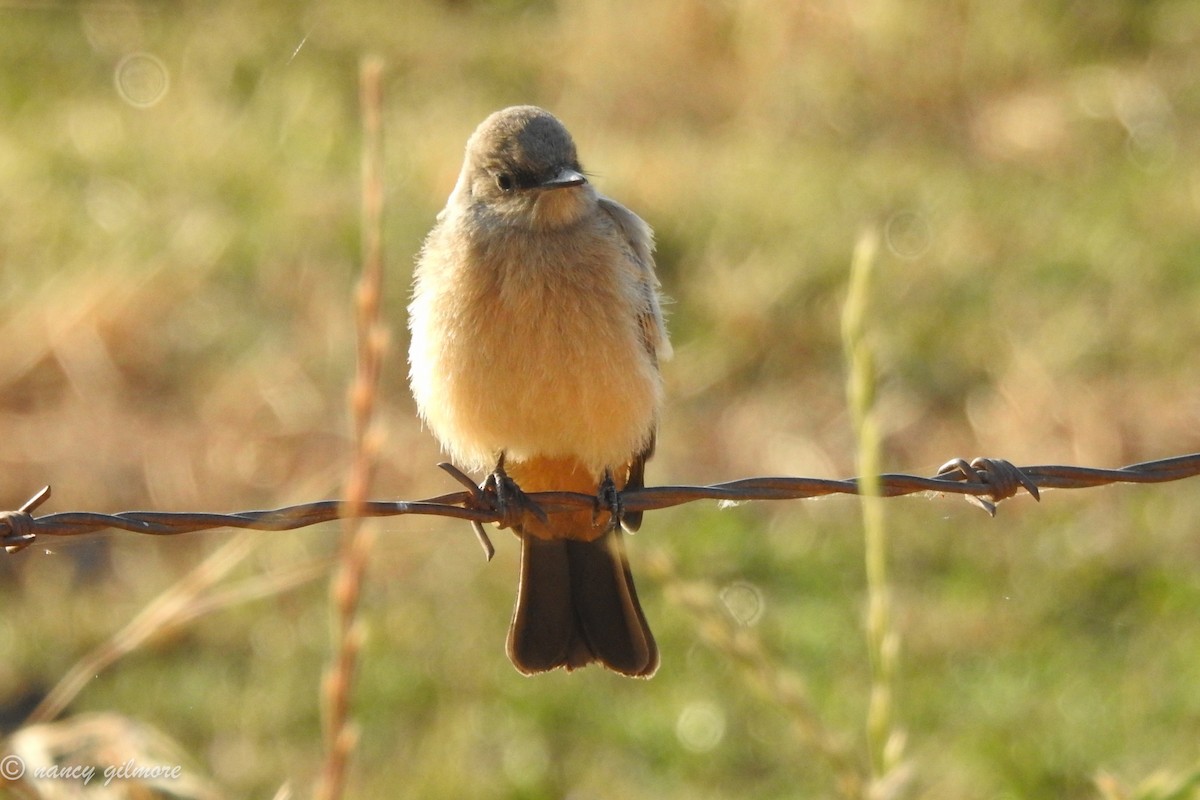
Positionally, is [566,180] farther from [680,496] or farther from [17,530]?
[17,530]

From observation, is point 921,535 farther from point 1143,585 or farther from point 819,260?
point 819,260

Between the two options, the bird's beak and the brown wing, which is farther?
the brown wing

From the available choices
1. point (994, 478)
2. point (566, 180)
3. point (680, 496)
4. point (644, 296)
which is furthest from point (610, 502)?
point (994, 478)

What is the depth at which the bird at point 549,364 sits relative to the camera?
14.2ft

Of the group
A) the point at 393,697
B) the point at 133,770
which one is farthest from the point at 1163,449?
the point at 133,770

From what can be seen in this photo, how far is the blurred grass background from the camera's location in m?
5.83

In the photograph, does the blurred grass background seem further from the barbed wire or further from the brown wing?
the brown wing

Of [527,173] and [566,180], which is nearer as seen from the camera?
[566,180]

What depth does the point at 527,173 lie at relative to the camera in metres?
4.64

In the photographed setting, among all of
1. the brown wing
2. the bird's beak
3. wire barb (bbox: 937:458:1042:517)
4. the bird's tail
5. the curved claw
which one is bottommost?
the bird's tail

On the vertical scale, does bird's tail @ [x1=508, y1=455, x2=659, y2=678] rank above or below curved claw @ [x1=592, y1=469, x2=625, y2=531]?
below

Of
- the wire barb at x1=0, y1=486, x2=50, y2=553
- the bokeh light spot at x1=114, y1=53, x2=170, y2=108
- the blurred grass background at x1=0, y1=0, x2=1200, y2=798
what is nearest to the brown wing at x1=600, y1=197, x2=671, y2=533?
the blurred grass background at x1=0, y1=0, x2=1200, y2=798

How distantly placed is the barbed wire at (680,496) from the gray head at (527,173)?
1196 millimetres

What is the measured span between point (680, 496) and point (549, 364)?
1.01 meters
